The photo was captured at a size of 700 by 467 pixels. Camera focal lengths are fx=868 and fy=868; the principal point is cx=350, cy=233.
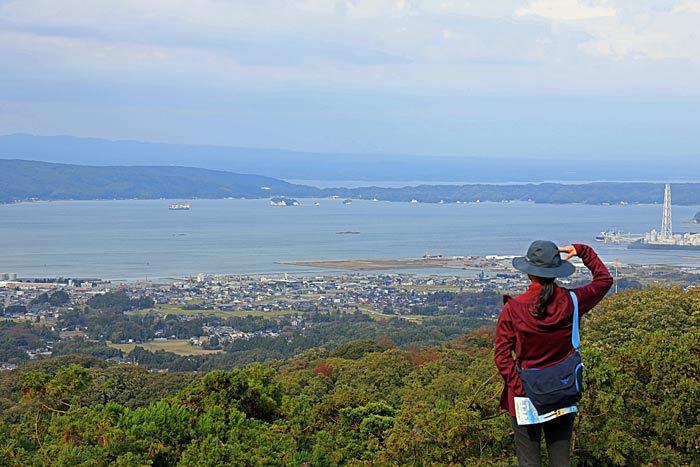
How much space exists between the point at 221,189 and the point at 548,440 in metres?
121

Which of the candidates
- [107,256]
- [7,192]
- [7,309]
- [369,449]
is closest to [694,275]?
[7,309]

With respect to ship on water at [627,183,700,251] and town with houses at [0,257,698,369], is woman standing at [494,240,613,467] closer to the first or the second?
town with houses at [0,257,698,369]

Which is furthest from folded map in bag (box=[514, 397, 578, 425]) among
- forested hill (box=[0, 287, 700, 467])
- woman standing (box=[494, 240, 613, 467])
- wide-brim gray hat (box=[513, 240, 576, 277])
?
forested hill (box=[0, 287, 700, 467])

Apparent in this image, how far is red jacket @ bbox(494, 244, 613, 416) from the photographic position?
3336mm

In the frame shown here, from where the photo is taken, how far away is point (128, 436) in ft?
18.5

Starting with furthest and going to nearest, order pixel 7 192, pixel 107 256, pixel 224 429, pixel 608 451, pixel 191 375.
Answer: pixel 7 192
pixel 107 256
pixel 191 375
pixel 224 429
pixel 608 451

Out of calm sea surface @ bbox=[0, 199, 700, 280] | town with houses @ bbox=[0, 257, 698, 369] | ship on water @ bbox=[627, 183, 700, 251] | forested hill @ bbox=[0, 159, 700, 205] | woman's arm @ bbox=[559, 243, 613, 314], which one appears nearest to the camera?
woman's arm @ bbox=[559, 243, 613, 314]

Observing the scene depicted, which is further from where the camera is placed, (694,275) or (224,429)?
(694,275)

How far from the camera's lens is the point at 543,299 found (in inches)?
130

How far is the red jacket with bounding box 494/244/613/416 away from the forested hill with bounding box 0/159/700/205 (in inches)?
3923

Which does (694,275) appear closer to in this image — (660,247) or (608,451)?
(660,247)

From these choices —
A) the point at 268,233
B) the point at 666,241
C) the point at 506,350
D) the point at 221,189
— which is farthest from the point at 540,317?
the point at 221,189

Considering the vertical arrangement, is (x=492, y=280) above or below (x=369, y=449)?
below

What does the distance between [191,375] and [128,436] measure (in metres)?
10.7
